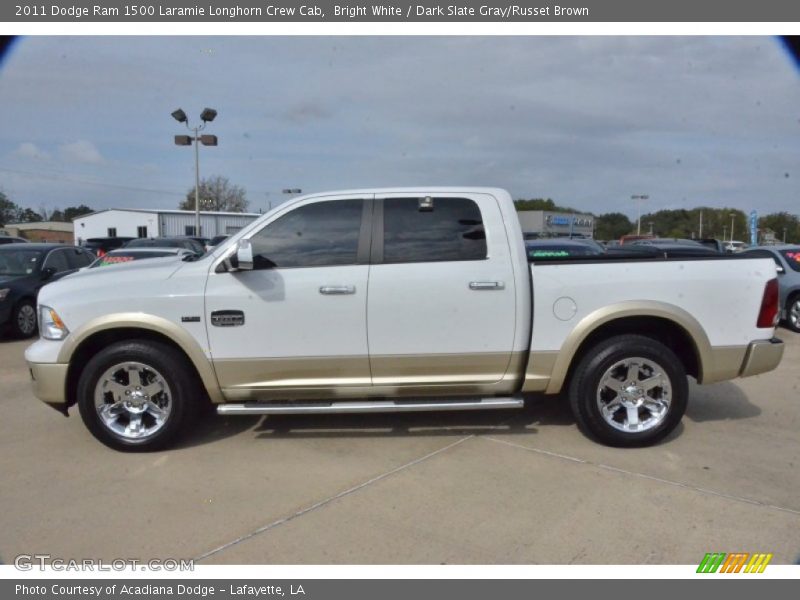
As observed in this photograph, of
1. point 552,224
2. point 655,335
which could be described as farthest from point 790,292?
point 552,224

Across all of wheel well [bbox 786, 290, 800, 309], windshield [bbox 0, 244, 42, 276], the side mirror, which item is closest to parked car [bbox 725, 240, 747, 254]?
wheel well [bbox 786, 290, 800, 309]

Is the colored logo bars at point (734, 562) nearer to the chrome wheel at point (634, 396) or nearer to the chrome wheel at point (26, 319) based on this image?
the chrome wheel at point (634, 396)

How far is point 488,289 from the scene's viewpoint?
4.52m

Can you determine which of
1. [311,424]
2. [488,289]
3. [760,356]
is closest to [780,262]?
[760,356]

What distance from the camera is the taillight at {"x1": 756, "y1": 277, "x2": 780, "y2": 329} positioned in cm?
461

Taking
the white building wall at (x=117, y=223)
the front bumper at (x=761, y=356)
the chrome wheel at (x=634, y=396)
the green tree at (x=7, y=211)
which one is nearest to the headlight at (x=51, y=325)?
the chrome wheel at (x=634, y=396)

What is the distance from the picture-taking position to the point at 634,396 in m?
4.69

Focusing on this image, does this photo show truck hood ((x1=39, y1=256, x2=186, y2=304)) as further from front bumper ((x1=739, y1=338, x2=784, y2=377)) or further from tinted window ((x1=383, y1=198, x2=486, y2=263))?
front bumper ((x1=739, y1=338, x2=784, y2=377))

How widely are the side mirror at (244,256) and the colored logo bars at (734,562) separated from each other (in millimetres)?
3273

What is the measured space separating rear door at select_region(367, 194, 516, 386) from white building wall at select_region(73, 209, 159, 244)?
54569mm

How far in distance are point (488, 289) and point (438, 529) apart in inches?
69.7

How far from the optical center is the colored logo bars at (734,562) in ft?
10.3

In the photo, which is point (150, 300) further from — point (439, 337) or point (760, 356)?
point (760, 356)

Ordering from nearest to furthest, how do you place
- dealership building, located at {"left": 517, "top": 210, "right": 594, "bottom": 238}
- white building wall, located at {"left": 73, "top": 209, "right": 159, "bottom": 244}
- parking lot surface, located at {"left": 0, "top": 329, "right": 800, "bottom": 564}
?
parking lot surface, located at {"left": 0, "top": 329, "right": 800, "bottom": 564} < dealership building, located at {"left": 517, "top": 210, "right": 594, "bottom": 238} < white building wall, located at {"left": 73, "top": 209, "right": 159, "bottom": 244}
